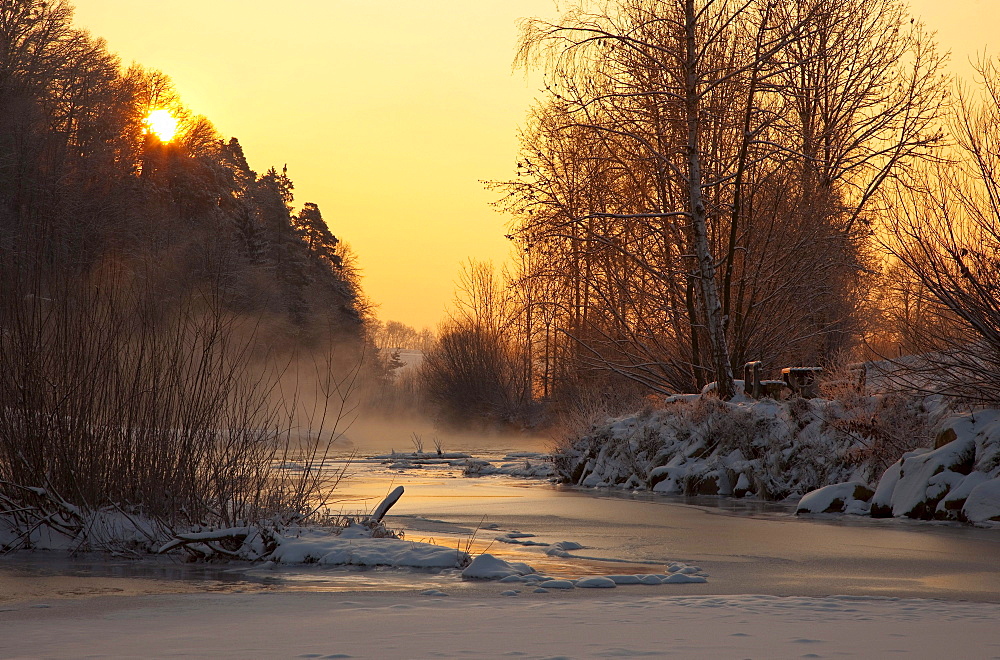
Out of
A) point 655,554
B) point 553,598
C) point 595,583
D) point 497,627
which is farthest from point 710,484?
point 497,627

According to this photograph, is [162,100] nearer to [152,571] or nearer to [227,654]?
[152,571]

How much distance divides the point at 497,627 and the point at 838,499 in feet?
30.2

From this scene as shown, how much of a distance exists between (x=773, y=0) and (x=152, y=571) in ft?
53.6

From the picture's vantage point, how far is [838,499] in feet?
44.4

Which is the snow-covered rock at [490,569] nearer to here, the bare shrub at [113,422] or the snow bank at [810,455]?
the bare shrub at [113,422]

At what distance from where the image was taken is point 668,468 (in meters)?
17.9

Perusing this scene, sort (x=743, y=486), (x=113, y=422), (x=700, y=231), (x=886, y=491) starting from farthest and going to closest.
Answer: (x=700, y=231) < (x=743, y=486) < (x=886, y=491) < (x=113, y=422)

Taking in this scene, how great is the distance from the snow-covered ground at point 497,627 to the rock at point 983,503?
579cm

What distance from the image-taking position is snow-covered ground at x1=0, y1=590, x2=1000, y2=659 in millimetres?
4879

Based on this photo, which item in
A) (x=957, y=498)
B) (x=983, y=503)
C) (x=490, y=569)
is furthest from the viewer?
(x=957, y=498)

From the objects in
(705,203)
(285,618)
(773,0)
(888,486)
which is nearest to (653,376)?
(705,203)

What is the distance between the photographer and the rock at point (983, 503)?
454 inches

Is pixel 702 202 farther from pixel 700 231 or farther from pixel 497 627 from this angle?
pixel 497 627

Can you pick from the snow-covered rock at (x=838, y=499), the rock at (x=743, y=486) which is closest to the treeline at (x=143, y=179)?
the rock at (x=743, y=486)
